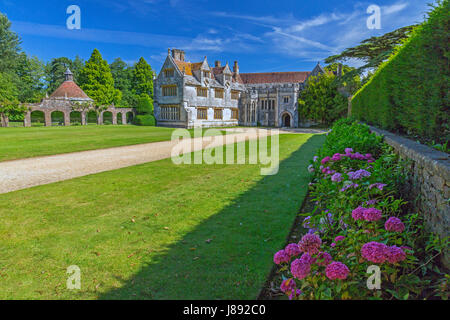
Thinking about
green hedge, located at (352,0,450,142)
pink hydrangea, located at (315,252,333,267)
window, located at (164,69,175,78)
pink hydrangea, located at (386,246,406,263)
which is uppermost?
window, located at (164,69,175,78)

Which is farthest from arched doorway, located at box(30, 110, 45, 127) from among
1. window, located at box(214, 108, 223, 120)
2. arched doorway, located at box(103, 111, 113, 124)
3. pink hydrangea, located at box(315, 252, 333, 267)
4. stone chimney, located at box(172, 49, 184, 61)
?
pink hydrangea, located at box(315, 252, 333, 267)

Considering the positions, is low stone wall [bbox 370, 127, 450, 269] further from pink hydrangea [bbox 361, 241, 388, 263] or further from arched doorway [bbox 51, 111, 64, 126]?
arched doorway [bbox 51, 111, 64, 126]

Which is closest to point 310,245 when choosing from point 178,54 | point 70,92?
point 178,54

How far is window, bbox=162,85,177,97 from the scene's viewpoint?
34469 millimetres

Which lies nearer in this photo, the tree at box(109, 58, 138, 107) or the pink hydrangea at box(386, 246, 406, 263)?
the pink hydrangea at box(386, 246, 406, 263)

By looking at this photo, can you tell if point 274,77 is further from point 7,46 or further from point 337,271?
point 337,271

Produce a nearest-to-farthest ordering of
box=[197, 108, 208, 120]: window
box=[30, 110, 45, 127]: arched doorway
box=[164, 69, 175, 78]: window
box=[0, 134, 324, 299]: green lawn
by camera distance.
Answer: box=[0, 134, 324, 299]: green lawn → box=[164, 69, 175, 78]: window → box=[30, 110, 45, 127]: arched doorway → box=[197, 108, 208, 120]: window

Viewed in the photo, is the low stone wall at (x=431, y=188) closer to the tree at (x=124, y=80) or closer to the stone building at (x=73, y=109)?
the stone building at (x=73, y=109)

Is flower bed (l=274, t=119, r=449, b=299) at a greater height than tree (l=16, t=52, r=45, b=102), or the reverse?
tree (l=16, t=52, r=45, b=102)

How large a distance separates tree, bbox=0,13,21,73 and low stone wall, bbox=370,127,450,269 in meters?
61.5

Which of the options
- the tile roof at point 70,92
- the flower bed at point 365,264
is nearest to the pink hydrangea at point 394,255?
the flower bed at point 365,264

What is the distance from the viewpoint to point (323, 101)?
3525cm

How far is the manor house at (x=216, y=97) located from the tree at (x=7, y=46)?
32.3m

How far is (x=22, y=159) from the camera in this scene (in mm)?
10203
